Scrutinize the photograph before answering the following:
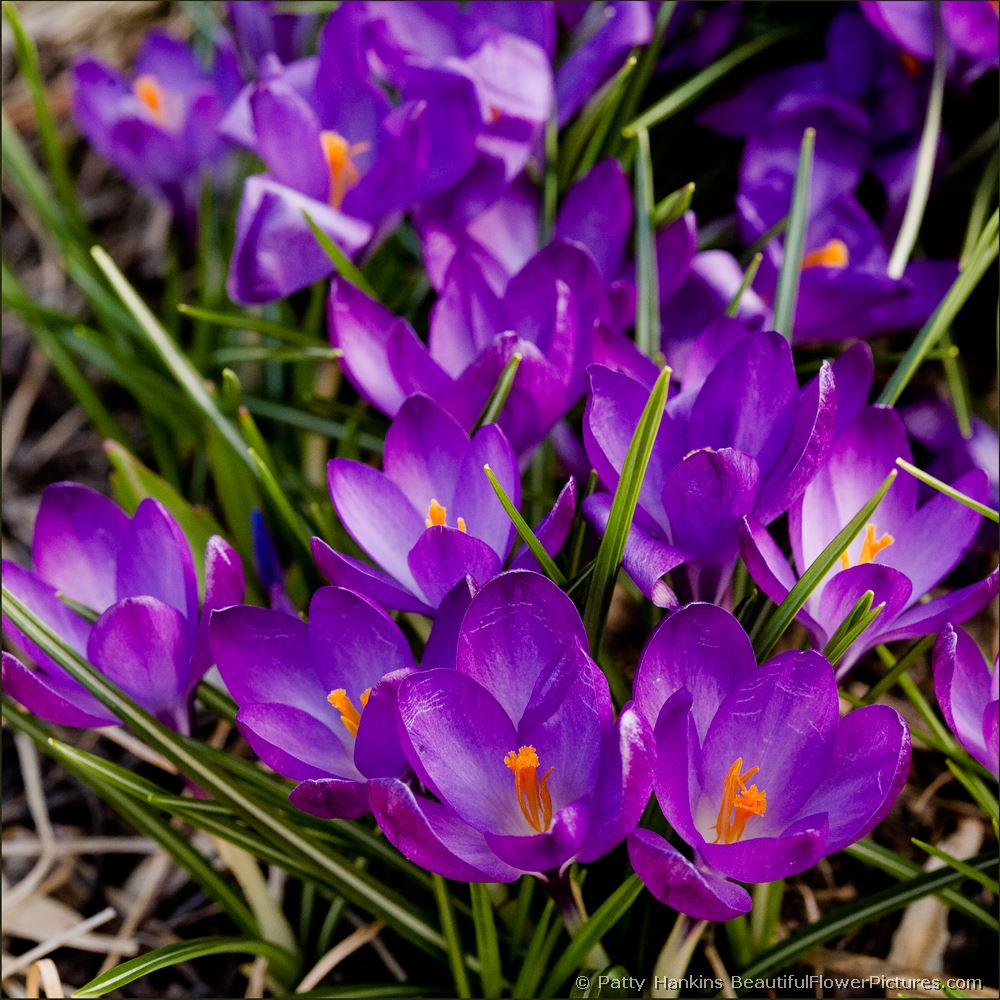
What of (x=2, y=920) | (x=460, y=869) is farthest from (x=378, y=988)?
(x=2, y=920)

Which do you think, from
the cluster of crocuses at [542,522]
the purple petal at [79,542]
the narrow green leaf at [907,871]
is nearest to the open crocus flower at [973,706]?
the cluster of crocuses at [542,522]

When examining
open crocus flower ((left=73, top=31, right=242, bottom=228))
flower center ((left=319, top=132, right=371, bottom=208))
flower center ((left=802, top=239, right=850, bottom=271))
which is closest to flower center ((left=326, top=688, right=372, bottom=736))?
flower center ((left=319, top=132, right=371, bottom=208))

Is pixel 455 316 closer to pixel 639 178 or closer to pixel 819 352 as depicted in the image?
pixel 639 178

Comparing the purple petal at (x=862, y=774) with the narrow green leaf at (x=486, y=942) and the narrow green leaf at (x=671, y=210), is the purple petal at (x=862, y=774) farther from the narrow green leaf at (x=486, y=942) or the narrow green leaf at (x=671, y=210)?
the narrow green leaf at (x=671, y=210)

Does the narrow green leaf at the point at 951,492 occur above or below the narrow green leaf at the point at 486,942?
above

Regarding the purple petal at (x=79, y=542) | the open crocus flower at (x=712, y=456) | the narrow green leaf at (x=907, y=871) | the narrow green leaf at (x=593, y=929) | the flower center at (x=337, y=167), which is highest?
the flower center at (x=337, y=167)

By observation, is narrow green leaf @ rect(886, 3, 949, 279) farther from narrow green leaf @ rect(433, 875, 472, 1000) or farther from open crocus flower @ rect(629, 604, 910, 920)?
narrow green leaf @ rect(433, 875, 472, 1000)
